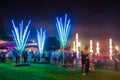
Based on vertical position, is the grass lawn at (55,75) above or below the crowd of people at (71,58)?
below

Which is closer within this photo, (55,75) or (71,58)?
(55,75)

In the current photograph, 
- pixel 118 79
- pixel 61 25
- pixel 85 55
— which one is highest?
pixel 61 25

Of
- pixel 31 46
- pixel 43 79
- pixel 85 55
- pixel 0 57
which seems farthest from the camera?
pixel 31 46

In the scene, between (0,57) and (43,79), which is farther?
(0,57)

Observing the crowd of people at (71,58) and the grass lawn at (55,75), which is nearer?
the grass lawn at (55,75)

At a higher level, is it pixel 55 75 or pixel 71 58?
pixel 71 58

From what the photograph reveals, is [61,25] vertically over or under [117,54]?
over

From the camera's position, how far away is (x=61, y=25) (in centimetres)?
3559

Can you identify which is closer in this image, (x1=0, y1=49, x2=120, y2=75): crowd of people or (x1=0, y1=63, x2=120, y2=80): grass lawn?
(x1=0, y1=63, x2=120, y2=80): grass lawn

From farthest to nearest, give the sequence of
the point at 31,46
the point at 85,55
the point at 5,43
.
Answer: the point at 31,46, the point at 5,43, the point at 85,55

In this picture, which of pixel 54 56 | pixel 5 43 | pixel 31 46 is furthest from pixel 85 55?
pixel 31 46

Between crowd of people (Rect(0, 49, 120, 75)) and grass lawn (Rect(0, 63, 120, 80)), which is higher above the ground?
crowd of people (Rect(0, 49, 120, 75))

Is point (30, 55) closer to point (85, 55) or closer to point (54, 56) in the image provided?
point (54, 56)

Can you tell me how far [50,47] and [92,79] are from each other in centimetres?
7881
